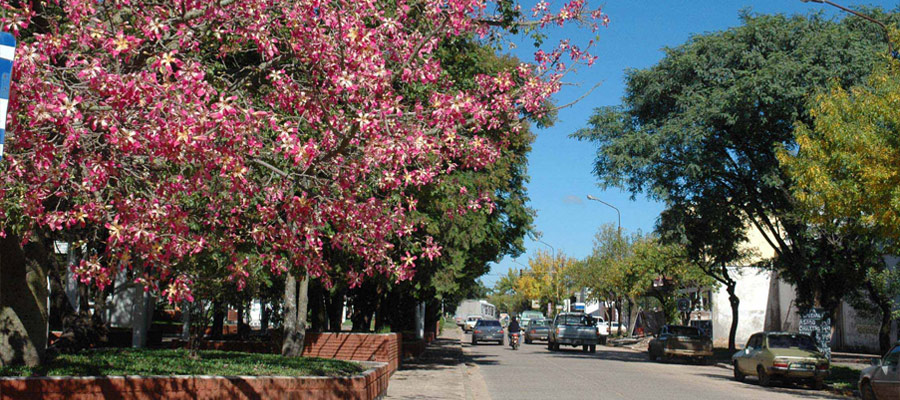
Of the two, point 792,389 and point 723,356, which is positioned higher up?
point 723,356

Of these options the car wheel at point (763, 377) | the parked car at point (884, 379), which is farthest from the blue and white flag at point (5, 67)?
the car wheel at point (763, 377)

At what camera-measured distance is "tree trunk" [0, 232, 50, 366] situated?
10812mm

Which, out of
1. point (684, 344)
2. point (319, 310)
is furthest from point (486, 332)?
point (319, 310)

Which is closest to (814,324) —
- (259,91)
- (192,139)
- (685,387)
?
(685,387)

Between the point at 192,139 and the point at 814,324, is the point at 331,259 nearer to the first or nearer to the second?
the point at 192,139

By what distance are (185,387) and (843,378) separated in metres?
20.2

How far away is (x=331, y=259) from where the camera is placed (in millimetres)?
19781

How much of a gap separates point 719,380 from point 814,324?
650 centimetres

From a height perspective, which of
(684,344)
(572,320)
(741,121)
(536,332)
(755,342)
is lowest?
(684,344)

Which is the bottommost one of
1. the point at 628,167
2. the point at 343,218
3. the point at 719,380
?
the point at 719,380

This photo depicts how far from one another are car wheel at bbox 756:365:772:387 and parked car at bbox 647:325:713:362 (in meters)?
11.4

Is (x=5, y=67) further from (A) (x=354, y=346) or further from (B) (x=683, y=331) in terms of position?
(B) (x=683, y=331)

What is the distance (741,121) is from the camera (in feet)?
89.2

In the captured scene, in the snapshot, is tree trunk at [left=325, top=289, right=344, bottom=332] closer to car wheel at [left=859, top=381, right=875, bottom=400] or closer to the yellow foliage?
the yellow foliage
